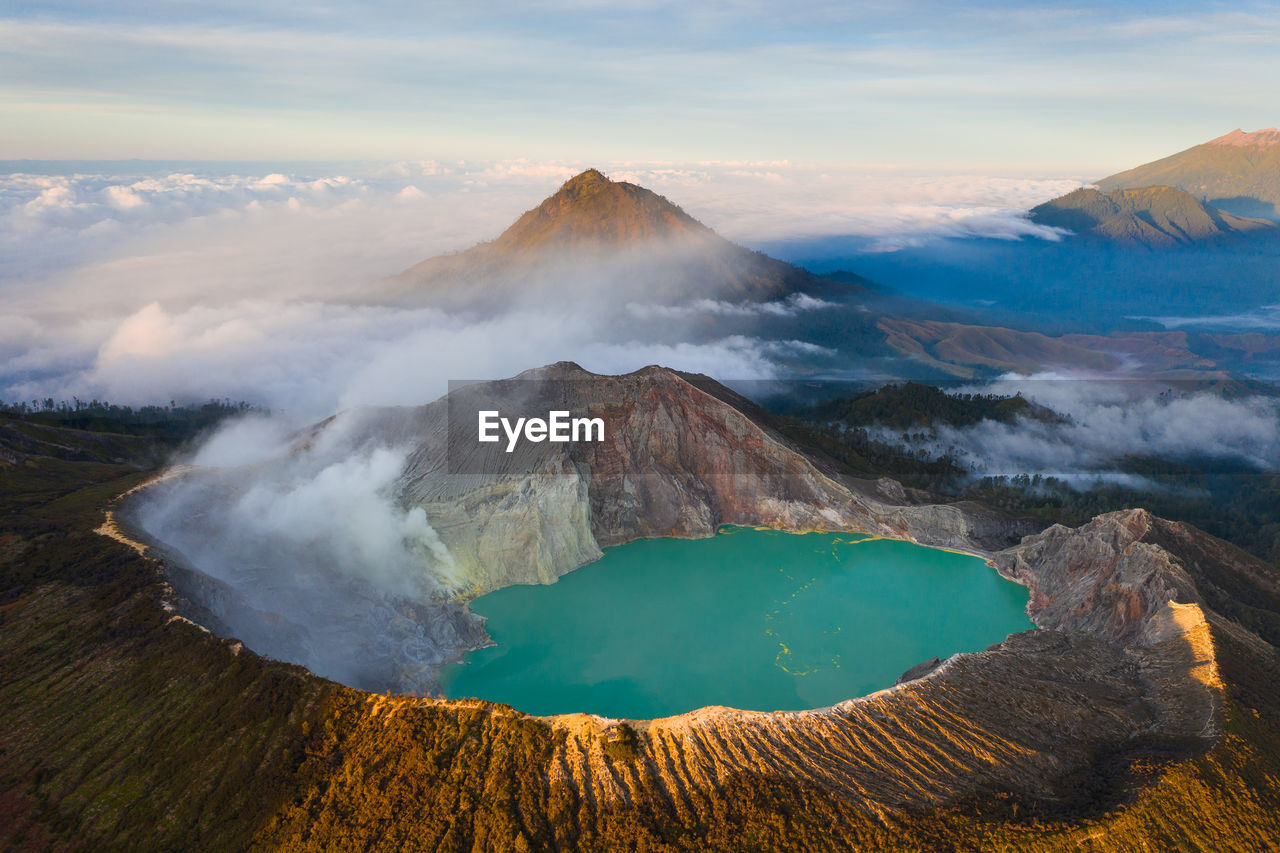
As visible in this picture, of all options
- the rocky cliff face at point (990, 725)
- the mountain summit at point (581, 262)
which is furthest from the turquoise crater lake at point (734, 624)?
the mountain summit at point (581, 262)

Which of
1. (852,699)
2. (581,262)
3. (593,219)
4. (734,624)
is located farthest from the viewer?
(593,219)

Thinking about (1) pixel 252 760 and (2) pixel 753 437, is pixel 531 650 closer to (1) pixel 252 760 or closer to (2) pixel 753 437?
(1) pixel 252 760

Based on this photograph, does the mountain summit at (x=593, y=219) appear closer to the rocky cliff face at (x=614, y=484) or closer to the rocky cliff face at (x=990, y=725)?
the rocky cliff face at (x=614, y=484)

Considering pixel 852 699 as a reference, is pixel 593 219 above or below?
above

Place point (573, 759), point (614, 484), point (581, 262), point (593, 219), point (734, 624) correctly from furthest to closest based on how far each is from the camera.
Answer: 1. point (593, 219)
2. point (581, 262)
3. point (614, 484)
4. point (734, 624)
5. point (573, 759)

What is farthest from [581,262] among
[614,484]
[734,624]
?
[734,624]

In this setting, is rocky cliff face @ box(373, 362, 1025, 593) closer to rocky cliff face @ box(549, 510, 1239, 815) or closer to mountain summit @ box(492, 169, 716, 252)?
rocky cliff face @ box(549, 510, 1239, 815)

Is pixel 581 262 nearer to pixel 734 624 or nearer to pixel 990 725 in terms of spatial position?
pixel 734 624
